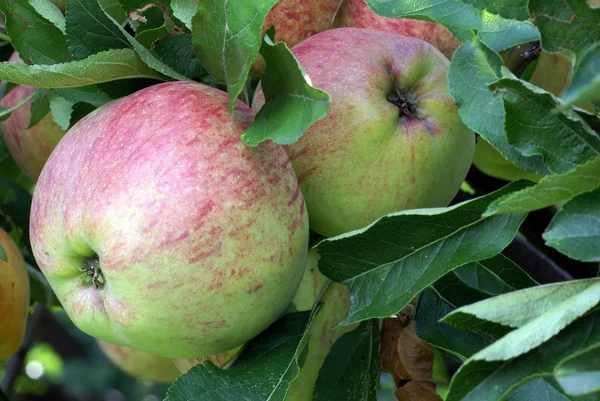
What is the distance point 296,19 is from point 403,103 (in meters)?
0.22

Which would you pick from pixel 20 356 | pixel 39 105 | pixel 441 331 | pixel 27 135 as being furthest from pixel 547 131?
pixel 20 356

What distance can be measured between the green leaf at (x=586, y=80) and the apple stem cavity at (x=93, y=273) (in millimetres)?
532

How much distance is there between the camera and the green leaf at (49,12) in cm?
105

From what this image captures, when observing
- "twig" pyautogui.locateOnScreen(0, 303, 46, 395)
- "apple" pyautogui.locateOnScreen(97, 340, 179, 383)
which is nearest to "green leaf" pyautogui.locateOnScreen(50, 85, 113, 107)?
"apple" pyautogui.locateOnScreen(97, 340, 179, 383)

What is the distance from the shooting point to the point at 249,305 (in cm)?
91

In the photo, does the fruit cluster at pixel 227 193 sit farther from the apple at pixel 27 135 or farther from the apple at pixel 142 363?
the apple at pixel 142 363

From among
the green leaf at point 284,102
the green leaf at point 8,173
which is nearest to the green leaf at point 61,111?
the green leaf at point 284,102

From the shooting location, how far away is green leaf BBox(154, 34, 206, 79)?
1022mm

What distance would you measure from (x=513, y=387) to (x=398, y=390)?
0.43 meters

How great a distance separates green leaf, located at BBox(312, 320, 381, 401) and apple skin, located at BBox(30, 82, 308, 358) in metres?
0.16

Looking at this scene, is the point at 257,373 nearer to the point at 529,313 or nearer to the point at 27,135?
the point at 529,313

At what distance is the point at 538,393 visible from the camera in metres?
1.00

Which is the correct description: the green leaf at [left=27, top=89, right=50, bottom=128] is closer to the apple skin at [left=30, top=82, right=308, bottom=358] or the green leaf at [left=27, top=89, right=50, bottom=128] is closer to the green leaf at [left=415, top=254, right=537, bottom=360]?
the apple skin at [left=30, top=82, right=308, bottom=358]

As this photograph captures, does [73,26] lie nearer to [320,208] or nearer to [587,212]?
[320,208]
